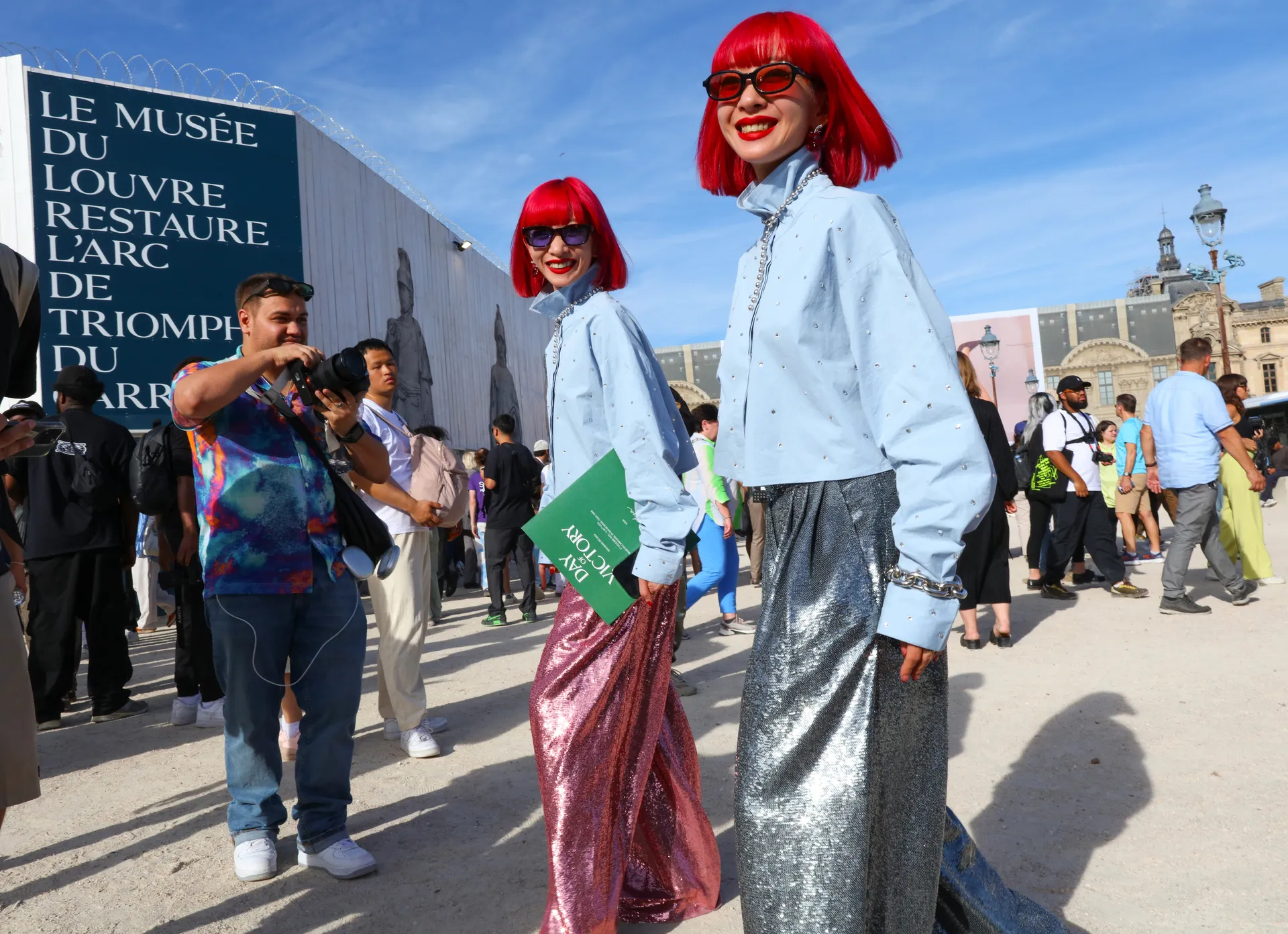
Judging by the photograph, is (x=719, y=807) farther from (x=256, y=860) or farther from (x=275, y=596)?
(x=275, y=596)

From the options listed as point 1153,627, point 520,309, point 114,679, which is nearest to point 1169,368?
point 520,309

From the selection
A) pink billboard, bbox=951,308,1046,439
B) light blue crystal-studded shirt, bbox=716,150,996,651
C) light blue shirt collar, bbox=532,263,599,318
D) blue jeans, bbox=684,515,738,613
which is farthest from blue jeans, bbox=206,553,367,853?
pink billboard, bbox=951,308,1046,439

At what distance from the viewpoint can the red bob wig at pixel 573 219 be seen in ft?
8.70

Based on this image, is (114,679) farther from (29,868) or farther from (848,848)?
(848,848)

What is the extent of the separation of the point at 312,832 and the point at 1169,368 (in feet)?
179

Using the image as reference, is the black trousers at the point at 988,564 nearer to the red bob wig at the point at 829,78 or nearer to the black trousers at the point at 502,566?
the black trousers at the point at 502,566

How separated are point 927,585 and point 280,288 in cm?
234

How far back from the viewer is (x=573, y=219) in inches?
104

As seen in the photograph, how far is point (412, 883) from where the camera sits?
2.97 metres

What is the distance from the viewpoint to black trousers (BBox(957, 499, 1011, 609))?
19.5ft

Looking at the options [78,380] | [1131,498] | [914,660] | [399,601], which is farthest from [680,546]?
[1131,498]

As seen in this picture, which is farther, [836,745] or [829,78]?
[829,78]

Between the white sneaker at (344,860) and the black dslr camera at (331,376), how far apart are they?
1.43 m

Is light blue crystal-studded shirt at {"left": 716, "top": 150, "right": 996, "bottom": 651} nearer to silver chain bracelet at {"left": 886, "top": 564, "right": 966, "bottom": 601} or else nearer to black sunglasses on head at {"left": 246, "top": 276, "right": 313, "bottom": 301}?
silver chain bracelet at {"left": 886, "top": 564, "right": 966, "bottom": 601}
